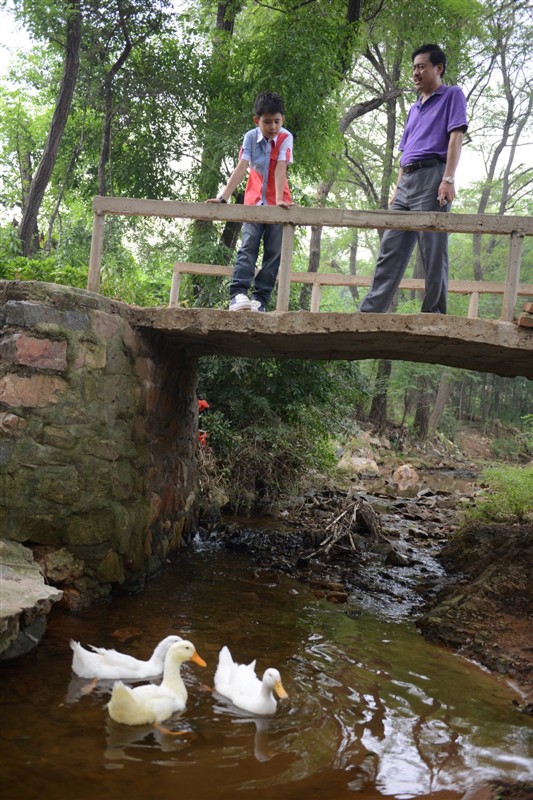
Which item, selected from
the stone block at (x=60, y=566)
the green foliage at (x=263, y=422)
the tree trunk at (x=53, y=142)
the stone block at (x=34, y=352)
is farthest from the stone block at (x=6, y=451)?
the tree trunk at (x=53, y=142)

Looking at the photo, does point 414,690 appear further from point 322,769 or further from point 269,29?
point 269,29

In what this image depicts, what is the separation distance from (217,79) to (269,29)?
4.99ft

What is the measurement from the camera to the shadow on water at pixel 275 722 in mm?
3273

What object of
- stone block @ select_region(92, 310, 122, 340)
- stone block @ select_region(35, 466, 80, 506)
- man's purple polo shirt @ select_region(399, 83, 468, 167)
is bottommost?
stone block @ select_region(35, 466, 80, 506)

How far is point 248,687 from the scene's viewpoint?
4125 mm

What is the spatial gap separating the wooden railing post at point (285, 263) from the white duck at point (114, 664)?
303 centimetres

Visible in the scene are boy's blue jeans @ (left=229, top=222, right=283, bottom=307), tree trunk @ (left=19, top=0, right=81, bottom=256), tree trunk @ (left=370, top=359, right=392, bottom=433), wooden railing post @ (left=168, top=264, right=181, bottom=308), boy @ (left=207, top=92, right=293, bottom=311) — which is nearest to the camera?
boy @ (left=207, top=92, right=293, bottom=311)

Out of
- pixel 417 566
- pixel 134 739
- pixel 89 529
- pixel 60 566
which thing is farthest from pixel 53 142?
pixel 134 739

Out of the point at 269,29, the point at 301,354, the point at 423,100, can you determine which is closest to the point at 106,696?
the point at 301,354

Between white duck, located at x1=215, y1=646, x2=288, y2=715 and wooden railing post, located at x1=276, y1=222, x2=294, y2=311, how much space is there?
9.96 feet

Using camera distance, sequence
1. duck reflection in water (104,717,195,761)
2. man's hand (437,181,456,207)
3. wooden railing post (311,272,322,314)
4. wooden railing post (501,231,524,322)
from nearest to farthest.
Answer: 1. duck reflection in water (104,717,195,761)
2. wooden railing post (501,231,524,322)
3. man's hand (437,181,456,207)
4. wooden railing post (311,272,322,314)

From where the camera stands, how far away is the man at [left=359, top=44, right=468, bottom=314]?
593 centimetres

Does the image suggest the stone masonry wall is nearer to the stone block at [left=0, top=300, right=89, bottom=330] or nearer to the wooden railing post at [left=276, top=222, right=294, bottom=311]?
A: the stone block at [left=0, top=300, right=89, bottom=330]

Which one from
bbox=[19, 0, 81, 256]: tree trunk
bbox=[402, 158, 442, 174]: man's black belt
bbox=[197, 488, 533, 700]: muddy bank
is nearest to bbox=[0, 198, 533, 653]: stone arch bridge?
bbox=[402, 158, 442, 174]: man's black belt
